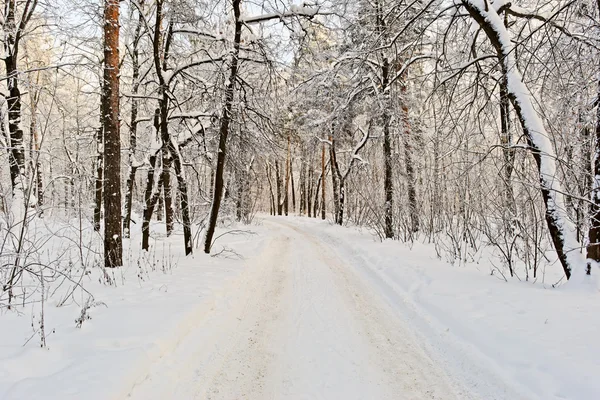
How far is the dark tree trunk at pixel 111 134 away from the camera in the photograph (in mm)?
6801

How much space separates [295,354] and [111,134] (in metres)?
5.91

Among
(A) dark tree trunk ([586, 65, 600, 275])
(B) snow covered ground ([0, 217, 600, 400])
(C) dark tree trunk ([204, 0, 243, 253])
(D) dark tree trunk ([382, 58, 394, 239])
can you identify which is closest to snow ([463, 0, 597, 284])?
(A) dark tree trunk ([586, 65, 600, 275])

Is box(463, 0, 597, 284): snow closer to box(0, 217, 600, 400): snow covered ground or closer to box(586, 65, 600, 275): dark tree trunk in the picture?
box(586, 65, 600, 275): dark tree trunk

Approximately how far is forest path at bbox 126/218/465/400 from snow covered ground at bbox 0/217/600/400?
16mm

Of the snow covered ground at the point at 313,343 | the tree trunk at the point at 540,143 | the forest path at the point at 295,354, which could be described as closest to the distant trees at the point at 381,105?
the tree trunk at the point at 540,143

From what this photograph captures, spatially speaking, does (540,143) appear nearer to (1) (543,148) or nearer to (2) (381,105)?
(1) (543,148)

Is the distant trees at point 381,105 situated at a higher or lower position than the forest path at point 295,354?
higher

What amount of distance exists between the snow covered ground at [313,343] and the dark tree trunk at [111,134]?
5.06ft

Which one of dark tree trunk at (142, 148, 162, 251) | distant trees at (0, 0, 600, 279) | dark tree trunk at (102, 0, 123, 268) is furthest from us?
dark tree trunk at (142, 148, 162, 251)

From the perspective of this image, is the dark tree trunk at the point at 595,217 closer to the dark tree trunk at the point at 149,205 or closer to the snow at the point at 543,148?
the snow at the point at 543,148

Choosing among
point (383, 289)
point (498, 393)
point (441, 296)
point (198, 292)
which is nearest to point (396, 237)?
point (383, 289)

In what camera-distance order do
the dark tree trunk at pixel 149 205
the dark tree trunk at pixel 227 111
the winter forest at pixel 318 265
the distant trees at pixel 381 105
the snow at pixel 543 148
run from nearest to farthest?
the winter forest at pixel 318 265, the snow at pixel 543 148, the distant trees at pixel 381 105, the dark tree trunk at pixel 227 111, the dark tree trunk at pixel 149 205

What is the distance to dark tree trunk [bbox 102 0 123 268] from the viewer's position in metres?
6.80

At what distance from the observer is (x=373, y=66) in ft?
40.4
